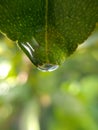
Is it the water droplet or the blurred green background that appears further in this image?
the blurred green background

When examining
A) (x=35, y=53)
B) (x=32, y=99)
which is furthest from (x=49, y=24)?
(x=32, y=99)

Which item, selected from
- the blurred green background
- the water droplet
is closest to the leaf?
the water droplet

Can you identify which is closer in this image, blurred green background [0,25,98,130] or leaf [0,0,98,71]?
leaf [0,0,98,71]

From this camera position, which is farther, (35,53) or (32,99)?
(32,99)

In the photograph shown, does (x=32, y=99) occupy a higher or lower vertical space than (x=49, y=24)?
lower

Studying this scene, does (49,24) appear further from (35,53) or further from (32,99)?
(32,99)

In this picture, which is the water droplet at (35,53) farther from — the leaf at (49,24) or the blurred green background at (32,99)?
the blurred green background at (32,99)

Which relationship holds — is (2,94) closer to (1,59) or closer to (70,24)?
(1,59)

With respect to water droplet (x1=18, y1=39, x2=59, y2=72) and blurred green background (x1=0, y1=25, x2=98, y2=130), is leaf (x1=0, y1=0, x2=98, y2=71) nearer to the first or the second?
water droplet (x1=18, y1=39, x2=59, y2=72)

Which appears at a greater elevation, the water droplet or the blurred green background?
the water droplet
